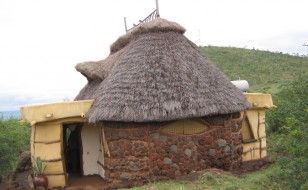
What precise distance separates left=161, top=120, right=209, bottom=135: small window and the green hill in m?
16.0

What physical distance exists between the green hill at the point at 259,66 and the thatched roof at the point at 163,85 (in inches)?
601

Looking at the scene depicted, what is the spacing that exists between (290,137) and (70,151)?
7.18 meters

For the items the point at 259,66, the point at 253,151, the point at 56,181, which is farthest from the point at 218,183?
the point at 259,66

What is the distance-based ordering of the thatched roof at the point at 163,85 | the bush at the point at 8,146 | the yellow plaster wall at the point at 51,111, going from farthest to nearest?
1. the bush at the point at 8,146
2. the yellow plaster wall at the point at 51,111
3. the thatched roof at the point at 163,85

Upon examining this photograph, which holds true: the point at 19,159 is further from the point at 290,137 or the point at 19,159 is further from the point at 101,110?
the point at 290,137

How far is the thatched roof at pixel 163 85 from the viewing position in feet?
30.6

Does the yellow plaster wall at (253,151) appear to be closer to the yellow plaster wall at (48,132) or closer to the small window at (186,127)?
the small window at (186,127)

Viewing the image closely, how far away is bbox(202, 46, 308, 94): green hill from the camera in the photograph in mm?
29188

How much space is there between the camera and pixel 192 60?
10781 millimetres

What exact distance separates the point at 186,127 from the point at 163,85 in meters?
1.22

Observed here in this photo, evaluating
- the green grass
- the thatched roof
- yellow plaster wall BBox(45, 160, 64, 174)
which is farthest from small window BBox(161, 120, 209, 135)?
yellow plaster wall BBox(45, 160, 64, 174)

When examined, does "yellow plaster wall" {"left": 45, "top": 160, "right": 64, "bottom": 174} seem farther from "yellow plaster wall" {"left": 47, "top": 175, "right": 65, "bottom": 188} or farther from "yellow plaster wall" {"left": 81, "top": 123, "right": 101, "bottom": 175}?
"yellow plaster wall" {"left": 81, "top": 123, "right": 101, "bottom": 175}

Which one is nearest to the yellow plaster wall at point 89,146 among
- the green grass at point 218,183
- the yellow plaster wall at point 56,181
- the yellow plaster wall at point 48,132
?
the yellow plaster wall at point 56,181

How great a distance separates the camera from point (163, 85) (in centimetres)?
973
